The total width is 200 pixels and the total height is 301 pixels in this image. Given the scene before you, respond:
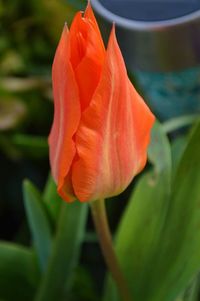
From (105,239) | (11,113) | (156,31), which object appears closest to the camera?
(105,239)

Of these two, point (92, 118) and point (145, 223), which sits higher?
point (92, 118)

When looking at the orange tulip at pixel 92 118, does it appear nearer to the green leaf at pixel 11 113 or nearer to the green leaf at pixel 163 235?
the green leaf at pixel 163 235

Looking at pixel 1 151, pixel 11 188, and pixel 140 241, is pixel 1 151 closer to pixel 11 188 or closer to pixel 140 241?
pixel 11 188

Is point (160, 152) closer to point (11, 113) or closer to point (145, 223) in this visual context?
point (145, 223)

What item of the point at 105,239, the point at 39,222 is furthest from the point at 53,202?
the point at 105,239

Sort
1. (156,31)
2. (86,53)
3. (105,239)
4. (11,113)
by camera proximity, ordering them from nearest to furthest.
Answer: (86,53)
(105,239)
(156,31)
(11,113)

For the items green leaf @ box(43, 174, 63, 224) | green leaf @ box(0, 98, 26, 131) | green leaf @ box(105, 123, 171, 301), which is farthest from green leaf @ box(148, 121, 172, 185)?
green leaf @ box(0, 98, 26, 131)
